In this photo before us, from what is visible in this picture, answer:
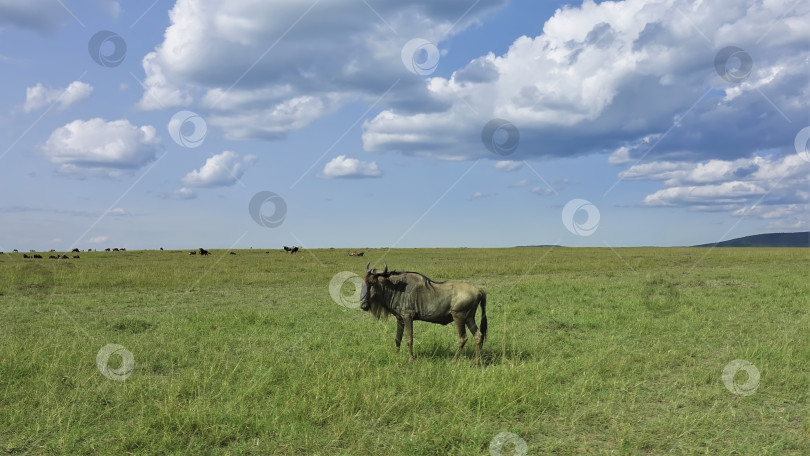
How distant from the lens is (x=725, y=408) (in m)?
7.23

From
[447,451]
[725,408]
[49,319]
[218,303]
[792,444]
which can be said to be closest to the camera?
[447,451]

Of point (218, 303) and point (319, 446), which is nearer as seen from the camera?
point (319, 446)

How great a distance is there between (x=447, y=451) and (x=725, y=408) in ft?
14.3

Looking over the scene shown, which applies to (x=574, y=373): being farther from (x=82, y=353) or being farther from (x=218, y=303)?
(x=218, y=303)

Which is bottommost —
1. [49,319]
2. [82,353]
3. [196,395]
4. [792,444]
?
[792,444]

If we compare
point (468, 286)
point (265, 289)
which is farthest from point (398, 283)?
point (265, 289)

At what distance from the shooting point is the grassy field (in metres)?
6.02
